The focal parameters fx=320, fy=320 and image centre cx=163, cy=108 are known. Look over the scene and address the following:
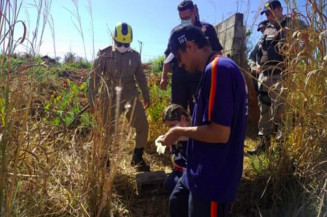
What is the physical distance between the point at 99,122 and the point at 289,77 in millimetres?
1398

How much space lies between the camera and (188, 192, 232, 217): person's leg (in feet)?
5.08

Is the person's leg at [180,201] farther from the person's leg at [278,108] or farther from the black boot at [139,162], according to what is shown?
the black boot at [139,162]

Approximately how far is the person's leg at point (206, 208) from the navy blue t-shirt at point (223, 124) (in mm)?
34

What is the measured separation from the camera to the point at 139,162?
3348mm

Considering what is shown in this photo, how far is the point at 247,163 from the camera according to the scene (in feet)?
10.2

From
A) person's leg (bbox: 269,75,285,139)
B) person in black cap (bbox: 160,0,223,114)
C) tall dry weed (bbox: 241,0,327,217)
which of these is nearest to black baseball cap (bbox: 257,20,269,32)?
person in black cap (bbox: 160,0,223,114)

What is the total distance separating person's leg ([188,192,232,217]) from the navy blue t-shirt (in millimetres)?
34

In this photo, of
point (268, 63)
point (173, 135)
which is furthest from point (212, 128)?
point (268, 63)

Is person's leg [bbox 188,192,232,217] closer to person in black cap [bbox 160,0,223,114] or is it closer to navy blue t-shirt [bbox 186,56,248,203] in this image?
navy blue t-shirt [bbox 186,56,248,203]

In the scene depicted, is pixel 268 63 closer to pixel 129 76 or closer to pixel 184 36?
pixel 129 76

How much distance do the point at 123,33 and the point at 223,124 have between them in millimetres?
2226

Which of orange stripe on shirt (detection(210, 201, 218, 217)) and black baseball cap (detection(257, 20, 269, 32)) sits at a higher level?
black baseball cap (detection(257, 20, 269, 32))

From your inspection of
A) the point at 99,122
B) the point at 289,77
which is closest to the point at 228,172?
the point at 99,122

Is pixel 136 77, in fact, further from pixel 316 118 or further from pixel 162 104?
pixel 316 118
